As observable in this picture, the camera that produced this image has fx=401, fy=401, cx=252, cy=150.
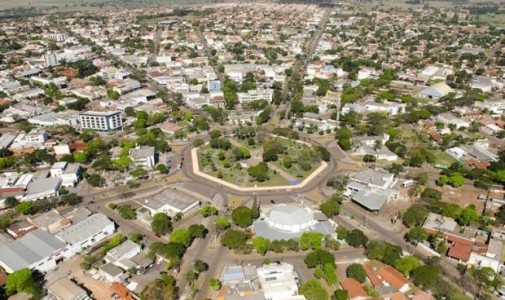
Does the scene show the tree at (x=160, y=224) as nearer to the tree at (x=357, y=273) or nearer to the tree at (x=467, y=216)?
the tree at (x=357, y=273)

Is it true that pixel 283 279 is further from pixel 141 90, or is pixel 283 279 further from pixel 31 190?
pixel 141 90

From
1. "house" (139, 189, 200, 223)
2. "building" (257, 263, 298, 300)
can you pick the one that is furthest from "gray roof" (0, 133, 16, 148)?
"building" (257, 263, 298, 300)

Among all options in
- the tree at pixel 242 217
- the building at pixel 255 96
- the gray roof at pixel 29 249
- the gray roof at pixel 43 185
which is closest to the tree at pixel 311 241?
the tree at pixel 242 217

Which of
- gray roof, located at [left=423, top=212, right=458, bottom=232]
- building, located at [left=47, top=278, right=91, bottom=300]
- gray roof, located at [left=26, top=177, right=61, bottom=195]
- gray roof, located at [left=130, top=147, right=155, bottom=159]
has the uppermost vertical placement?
gray roof, located at [left=130, top=147, right=155, bottom=159]

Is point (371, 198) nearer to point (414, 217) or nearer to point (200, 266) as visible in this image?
point (414, 217)

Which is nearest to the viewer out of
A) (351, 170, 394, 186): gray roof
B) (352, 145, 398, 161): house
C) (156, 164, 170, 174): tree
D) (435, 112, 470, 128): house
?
(351, 170, 394, 186): gray roof

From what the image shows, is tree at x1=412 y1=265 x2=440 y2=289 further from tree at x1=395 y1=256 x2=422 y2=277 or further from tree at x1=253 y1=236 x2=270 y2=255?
tree at x1=253 y1=236 x2=270 y2=255
